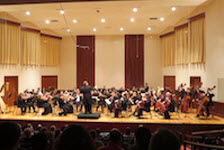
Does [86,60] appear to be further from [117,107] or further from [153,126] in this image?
[153,126]

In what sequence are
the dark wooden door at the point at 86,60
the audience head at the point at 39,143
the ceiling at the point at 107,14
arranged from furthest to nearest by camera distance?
the dark wooden door at the point at 86,60 < the ceiling at the point at 107,14 < the audience head at the point at 39,143

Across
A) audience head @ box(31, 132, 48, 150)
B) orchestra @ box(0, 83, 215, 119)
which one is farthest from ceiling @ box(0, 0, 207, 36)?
audience head @ box(31, 132, 48, 150)

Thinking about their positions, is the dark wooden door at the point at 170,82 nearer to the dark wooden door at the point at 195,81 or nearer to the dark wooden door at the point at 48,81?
the dark wooden door at the point at 195,81

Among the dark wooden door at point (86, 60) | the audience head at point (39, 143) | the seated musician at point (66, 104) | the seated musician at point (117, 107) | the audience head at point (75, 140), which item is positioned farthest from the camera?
the dark wooden door at point (86, 60)

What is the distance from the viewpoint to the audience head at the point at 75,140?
129 cm

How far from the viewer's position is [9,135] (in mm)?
1657

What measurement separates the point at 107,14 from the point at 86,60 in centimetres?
617

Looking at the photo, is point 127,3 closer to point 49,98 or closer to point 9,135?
point 49,98

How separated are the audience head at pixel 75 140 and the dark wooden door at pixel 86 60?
14770 millimetres

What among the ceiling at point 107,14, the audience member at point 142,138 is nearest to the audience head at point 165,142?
the audience member at point 142,138

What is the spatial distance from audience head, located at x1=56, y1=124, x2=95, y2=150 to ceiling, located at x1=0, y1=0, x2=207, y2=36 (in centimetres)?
749

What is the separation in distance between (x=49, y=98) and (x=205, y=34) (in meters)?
7.91

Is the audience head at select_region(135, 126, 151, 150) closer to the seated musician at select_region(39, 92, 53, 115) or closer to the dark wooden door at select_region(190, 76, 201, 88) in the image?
the seated musician at select_region(39, 92, 53, 115)

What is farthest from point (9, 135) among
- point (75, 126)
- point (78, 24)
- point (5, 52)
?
point (78, 24)
